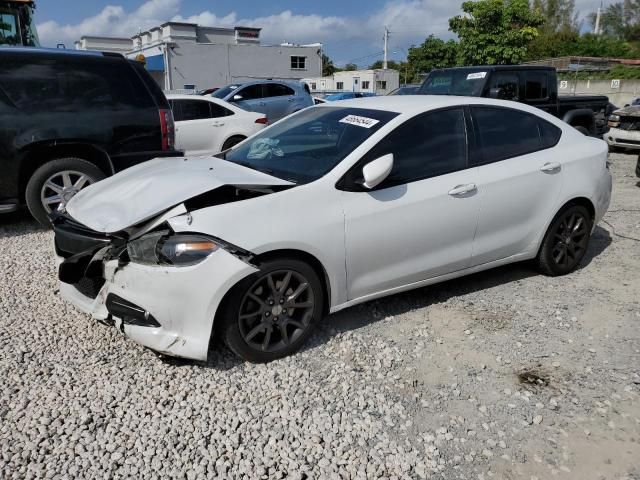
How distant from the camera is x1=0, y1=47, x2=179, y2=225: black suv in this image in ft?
18.2

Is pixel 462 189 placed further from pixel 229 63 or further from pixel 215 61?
pixel 229 63

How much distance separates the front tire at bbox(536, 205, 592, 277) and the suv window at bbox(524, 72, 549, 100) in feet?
20.5

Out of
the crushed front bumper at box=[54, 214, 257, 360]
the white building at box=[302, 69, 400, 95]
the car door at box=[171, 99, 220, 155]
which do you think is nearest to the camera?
the crushed front bumper at box=[54, 214, 257, 360]

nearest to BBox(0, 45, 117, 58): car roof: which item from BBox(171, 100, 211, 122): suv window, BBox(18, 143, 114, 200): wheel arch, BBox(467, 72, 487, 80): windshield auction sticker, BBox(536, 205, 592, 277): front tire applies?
BBox(18, 143, 114, 200): wheel arch

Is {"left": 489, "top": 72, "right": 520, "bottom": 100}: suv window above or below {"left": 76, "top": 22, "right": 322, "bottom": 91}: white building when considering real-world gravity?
below

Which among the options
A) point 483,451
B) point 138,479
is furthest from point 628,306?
point 138,479

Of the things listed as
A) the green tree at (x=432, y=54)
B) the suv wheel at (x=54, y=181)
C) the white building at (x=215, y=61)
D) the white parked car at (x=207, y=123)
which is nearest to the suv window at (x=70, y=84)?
the suv wheel at (x=54, y=181)

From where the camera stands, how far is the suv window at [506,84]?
32.0 feet

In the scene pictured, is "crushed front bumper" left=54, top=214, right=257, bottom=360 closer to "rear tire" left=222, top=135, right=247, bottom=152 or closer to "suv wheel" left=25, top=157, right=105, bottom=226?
"suv wheel" left=25, top=157, right=105, bottom=226

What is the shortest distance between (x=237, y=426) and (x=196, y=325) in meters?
0.61

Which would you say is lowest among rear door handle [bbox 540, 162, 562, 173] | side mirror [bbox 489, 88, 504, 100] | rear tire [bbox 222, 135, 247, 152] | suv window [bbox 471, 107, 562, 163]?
rear tire [bbox 222, 135, 247, 152]

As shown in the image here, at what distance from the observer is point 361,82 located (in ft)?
138

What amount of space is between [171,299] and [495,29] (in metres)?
33.9

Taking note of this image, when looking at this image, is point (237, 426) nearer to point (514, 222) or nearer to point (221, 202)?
point (221, 202)
